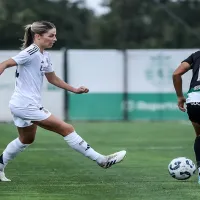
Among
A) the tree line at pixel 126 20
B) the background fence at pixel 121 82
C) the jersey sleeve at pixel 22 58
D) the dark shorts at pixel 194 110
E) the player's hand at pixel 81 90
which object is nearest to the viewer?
the jersey sleeve at pixel 22 58

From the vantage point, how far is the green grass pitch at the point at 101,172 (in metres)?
9.27

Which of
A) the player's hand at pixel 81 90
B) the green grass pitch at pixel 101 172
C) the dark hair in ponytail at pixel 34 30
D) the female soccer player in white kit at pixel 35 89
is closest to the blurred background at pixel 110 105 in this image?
the green grass pitch at pixel 101 172

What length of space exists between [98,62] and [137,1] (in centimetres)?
3305

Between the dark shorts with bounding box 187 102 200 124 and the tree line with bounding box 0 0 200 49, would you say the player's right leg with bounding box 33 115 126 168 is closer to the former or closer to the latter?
the dark shorts with bounding box 187 102 200 124

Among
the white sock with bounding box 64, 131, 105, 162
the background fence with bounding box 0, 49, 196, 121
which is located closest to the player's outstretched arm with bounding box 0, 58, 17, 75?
the white sock with bounding box 64, 131, 105, 162

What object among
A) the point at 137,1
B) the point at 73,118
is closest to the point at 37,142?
the point at 73,118

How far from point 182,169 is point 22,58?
2.51m

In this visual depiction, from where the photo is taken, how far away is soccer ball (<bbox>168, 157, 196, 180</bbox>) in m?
10.3

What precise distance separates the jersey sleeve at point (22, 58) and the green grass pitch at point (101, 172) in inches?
61.6

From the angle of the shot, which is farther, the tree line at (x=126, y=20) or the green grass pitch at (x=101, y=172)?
the tree line at (x=126, y=20)

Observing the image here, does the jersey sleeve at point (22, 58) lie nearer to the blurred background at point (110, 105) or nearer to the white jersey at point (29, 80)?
the white jersey at point (29, 80)

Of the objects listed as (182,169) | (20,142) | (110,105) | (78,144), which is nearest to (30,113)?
(20,142)

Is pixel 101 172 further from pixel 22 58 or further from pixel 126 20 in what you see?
pixel 126 20

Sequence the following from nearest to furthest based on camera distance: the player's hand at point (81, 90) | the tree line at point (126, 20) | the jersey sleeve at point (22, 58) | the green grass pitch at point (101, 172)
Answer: the green grass pitch at point (101, 172), the jersey sleeve at point (22, 58), the player's hand at point (81, 90), the tree line at point (126, 20)
